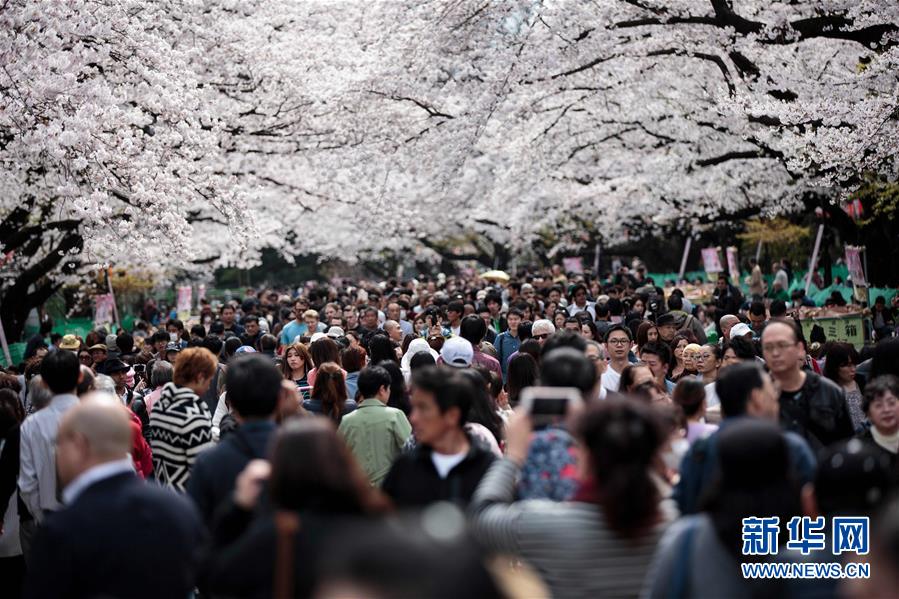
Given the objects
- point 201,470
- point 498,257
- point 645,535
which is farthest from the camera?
point 498,257

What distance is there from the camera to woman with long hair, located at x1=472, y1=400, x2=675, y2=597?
12.0 feet

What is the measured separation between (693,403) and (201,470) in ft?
9.22

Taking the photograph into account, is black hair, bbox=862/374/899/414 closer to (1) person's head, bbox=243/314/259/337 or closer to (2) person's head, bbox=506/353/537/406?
(2) person's head, bbox=506/353/537/406

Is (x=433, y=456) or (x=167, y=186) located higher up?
(x=167, y=186)

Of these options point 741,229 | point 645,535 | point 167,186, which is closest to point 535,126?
point 167,186

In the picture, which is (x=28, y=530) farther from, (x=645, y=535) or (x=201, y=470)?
(x=645, y=535)

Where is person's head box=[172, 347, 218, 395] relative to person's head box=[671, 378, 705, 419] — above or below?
above

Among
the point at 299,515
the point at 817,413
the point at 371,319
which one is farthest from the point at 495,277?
the point at 299,515

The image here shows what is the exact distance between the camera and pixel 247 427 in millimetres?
5234

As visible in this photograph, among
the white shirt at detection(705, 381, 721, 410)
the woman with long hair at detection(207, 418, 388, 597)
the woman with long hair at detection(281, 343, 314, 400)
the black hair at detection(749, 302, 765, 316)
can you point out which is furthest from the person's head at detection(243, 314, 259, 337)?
the woman with long hair at detection(207, 418, 388, 597)

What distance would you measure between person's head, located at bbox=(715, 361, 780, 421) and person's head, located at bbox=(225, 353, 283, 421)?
6.89ft

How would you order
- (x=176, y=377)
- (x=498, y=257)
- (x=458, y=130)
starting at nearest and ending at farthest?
(x=176, y=377)
(x=458, y=130)
(x=498, y=257)

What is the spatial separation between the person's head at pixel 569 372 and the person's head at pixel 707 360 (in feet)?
15.1

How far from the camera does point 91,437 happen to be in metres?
4.29
